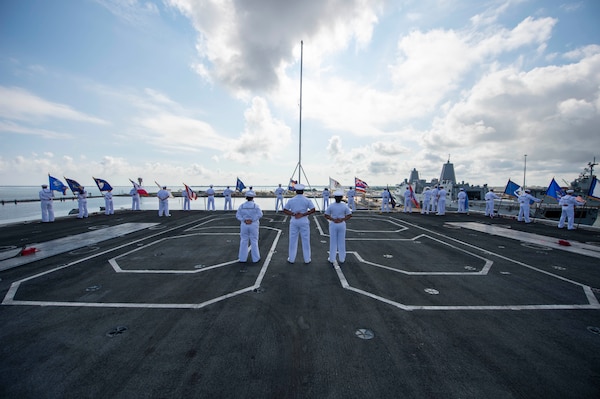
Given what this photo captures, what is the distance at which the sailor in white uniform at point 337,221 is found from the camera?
28.7 ft

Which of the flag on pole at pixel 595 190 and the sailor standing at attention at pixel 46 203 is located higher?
the flag on pole at pixel 595 190

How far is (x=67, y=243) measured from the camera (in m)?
11.7

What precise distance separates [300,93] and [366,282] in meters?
19.9

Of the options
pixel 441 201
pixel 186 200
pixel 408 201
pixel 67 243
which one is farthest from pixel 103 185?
pixel 441 201

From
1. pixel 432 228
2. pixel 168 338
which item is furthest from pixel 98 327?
pixel 432 228

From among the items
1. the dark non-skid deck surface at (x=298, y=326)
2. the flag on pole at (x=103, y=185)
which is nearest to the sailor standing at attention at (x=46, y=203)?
the flag on pole at (x=103, y=185)

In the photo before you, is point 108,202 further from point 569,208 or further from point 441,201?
point 569,208

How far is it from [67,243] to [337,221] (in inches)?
485

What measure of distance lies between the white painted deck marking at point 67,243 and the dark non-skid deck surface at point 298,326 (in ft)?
0.68

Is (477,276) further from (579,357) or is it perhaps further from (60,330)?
(60,330)

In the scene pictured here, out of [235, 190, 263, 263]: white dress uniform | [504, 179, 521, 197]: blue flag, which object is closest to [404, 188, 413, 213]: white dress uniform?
[504, 179, 521, 197]: blue flag

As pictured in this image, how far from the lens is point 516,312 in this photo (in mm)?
5484

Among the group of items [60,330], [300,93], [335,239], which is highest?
[300,93]

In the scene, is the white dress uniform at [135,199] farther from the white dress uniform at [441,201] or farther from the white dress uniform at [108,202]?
the white dress uniform at [441,201]
